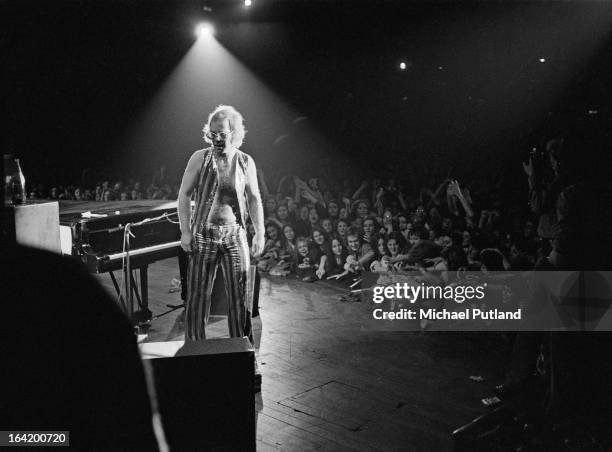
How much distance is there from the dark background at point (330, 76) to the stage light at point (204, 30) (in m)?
0.23

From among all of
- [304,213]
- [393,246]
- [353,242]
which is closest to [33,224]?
[393,246]

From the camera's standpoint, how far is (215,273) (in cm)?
357

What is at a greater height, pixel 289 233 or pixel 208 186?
pixel 208 186

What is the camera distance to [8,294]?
36.7 inches

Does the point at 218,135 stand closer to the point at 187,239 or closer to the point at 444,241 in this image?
the point at 187,239

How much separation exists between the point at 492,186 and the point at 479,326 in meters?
2.99

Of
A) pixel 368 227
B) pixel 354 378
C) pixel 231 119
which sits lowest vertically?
pixel 354 378

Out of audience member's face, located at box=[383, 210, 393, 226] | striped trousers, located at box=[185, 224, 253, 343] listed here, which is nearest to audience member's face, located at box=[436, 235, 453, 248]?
audience member's face, located at box=[383, 210, 393, 226]

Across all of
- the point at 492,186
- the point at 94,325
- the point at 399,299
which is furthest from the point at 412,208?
the point at 94,325

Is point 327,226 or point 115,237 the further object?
point 327,226

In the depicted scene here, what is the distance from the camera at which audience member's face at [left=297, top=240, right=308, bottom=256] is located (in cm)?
710

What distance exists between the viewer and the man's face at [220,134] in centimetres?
344

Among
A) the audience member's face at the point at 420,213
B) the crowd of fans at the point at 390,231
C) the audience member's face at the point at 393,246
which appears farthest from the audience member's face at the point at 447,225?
the audience member's face at the point at 393,246
